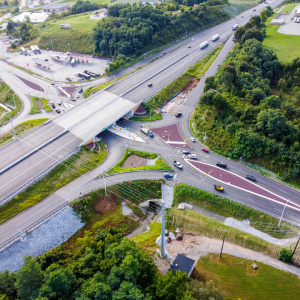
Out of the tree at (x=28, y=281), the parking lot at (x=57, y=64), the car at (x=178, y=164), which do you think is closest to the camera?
the tree at (x=28, y=281)

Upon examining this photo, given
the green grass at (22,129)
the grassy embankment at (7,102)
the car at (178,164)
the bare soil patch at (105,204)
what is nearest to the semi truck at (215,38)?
the car at (178,164)

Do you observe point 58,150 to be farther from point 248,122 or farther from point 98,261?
point 248,122

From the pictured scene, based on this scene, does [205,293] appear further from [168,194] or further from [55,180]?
[55,180]

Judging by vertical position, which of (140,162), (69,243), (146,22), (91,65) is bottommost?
(69,243)

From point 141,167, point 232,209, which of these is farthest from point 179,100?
point 232,209

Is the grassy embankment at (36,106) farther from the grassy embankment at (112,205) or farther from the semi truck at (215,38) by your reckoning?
the semi truck at (215,38)

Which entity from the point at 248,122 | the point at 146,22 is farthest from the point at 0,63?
the point at 248,122

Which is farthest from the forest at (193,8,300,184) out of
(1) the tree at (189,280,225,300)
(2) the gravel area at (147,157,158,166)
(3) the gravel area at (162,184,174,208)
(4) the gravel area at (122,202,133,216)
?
(1) the tree at (189,280,225,300)

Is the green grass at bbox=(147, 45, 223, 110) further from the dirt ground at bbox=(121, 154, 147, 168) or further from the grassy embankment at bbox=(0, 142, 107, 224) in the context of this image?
the grassy embankment at bbox=(0, 142, 107, 224)
